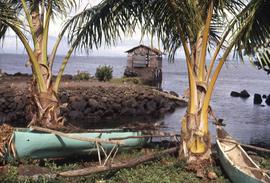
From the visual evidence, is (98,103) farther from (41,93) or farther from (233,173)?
Answer: (233,173)

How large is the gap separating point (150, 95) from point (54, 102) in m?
18.9

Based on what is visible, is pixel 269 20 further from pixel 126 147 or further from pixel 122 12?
pixel 126 147

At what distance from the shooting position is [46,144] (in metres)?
8.97

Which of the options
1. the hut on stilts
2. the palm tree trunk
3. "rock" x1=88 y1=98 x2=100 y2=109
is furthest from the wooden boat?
the hut on stilts

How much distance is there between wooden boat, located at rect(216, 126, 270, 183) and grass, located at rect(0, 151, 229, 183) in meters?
0.39

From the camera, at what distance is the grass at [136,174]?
793 cm

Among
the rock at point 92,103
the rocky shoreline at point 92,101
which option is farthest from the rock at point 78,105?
the rock at point 92,103

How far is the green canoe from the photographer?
8672 millimetres

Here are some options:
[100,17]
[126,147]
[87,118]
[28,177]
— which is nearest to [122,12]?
[100,17]

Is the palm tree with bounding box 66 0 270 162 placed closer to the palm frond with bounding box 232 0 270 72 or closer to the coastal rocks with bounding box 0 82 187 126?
the palm frond with bounding box 232 0 270 72

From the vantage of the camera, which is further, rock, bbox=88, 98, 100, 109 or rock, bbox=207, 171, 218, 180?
rock, bbox=88, 98, 100, 109

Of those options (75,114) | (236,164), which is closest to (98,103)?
(75,114)

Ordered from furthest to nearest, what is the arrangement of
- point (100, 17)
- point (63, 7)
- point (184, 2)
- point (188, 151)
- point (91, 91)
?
point (91, 91) < point (100, 17) < point (63, 7) < point (188, 151) < point (184, 2)

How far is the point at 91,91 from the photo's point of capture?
26.3 m
